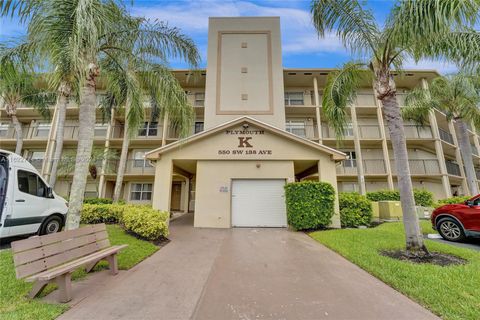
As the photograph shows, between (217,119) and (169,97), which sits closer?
(169,97)

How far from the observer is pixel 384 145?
18.2 meters

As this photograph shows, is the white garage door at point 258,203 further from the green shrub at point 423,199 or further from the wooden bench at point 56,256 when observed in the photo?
the green shrub at point 423,199

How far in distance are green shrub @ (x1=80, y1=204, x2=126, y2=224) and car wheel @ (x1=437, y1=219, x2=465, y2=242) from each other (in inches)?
519

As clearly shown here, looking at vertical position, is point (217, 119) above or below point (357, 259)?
above

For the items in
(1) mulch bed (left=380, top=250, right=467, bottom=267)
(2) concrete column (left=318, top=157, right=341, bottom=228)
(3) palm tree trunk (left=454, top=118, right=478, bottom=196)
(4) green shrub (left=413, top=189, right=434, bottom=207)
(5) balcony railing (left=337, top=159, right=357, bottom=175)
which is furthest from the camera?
(5) balcony railing (left=337, top=159, right=357, bottom=175)

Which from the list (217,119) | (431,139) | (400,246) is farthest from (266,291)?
(431,139)

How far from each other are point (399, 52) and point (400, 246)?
5631mm

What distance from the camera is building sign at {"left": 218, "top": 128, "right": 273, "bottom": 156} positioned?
1099cm

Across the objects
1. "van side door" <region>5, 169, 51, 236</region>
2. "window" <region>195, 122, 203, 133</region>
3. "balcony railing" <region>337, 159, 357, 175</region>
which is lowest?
"van side door" <region>5, 169, 51, 236</region>

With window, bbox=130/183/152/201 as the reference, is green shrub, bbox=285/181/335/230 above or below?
below

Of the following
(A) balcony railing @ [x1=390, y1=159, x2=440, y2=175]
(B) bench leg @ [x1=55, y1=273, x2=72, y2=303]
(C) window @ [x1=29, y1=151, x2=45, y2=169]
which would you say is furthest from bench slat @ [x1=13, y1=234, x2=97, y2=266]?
(A) balcony railing @ [x1=390, y1=159, x2=440, y2=175]

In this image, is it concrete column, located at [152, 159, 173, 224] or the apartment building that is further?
the apartment building

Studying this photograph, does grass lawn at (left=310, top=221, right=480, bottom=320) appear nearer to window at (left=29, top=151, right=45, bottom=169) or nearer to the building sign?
Result: the building sign

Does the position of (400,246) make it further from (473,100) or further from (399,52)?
(473,100)
